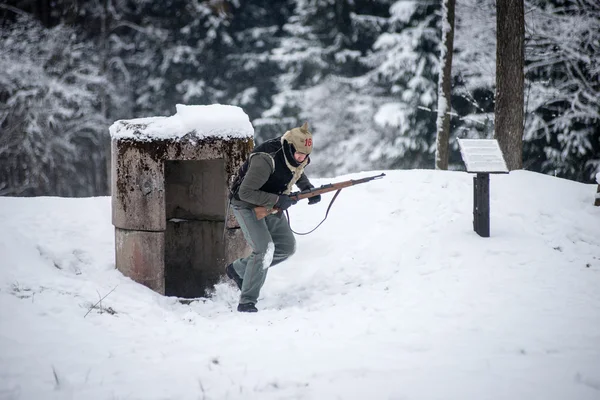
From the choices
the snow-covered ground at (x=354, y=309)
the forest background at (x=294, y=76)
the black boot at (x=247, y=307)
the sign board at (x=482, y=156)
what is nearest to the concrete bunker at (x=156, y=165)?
the snow-covered ground at (x=354, y=309)

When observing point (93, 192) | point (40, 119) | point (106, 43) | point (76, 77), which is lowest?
point (93, 192)

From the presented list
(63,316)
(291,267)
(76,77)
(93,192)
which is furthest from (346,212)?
(93,192)

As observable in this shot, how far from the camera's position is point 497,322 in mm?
4266

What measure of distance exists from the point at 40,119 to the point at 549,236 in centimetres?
1674

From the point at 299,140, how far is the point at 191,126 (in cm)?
146

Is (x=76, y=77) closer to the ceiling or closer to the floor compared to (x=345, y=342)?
closer to the ceiling

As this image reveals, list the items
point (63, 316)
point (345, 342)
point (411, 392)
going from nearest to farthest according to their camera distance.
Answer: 1. point (411, 392)
2. point (345, 342)
3. point (63, 316)

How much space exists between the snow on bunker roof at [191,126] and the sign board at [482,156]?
240cm

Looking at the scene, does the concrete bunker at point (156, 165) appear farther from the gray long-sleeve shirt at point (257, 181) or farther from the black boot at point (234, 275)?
the gray long-sleeve shirt at point (257, 181)

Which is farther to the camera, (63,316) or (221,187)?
(221,187)

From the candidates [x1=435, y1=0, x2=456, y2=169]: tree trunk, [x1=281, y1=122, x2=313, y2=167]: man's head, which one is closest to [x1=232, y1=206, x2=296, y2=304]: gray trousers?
[x1=281, y1=122, x2=313, y2=167]: man's head

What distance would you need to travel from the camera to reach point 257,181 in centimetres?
505

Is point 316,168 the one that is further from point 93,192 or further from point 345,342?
point 345,342

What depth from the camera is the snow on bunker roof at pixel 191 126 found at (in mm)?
5812
